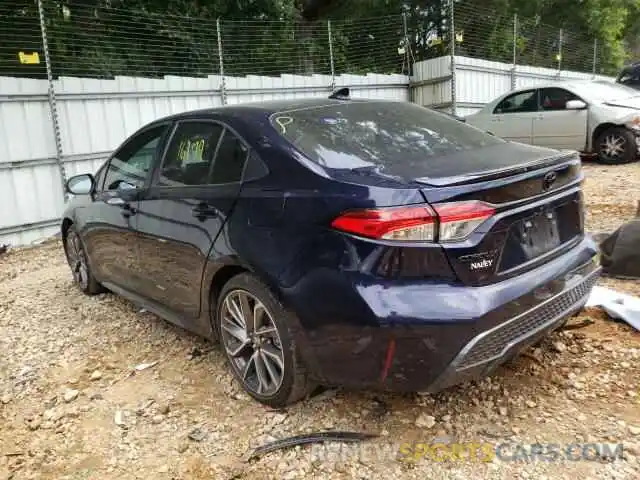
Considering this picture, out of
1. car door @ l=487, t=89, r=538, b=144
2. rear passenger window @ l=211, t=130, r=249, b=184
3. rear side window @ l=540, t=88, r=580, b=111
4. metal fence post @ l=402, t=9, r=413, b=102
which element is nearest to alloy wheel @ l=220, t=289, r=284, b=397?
rear passenger window @ l=211, t=130, r=249, b=184

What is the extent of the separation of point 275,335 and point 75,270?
3097 millimetres

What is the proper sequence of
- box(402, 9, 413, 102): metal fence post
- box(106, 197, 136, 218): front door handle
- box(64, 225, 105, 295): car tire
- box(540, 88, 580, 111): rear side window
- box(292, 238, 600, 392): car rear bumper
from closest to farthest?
1. box(292, 238, 600, 392): car rear bumper
2. box(106, 197, 136, 218): front door handle
3. box(64, 225, 105, 295): car tire
4. box(540, 88, 580, 111): rear side window
5. box(402, 9, 413, 102): metal fence post

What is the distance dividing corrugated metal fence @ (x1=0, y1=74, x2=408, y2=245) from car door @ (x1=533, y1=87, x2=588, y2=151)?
18.9 feet

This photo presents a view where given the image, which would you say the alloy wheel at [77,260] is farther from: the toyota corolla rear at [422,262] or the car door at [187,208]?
the toyota corolla rear at [422,262]

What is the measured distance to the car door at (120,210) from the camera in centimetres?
385

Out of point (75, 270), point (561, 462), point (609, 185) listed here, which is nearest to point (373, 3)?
point (609, 185)

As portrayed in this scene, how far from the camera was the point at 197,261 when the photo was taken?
10.5ft

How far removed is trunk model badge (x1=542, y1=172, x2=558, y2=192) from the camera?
262 cm

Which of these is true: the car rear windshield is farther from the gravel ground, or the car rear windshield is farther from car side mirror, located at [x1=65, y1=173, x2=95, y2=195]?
car side mirror, located at [x1=65, y1=173, x2=95, y2=195]

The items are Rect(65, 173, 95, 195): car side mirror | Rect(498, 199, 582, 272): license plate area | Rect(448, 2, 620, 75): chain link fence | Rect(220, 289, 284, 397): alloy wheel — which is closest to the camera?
Rect(498, 199, 582, 272): license plate area

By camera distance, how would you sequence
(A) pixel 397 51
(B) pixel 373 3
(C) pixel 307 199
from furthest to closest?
1. (B) pixel 373 3
2. (A) pixel 397 51
3. (C) pixel 307 199

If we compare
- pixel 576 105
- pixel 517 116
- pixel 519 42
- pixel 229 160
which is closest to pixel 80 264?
pixel 229 160

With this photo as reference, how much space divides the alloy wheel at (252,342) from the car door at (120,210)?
3.71ft

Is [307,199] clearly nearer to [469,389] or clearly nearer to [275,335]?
[275,335]
